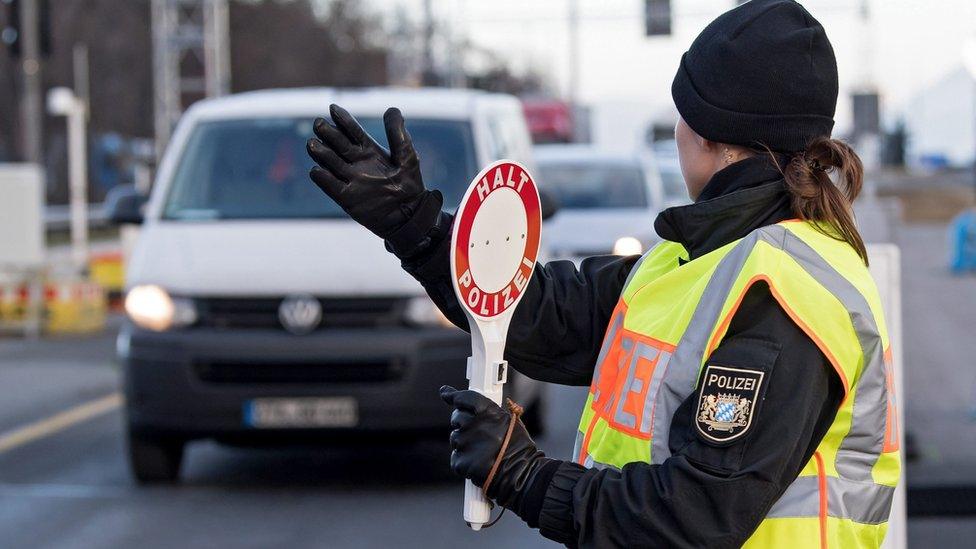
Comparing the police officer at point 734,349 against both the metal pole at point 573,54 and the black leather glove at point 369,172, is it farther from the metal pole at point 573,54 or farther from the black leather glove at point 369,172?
the metal pole at point 573,54

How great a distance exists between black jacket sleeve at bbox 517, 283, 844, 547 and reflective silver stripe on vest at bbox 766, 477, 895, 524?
6 centimetres

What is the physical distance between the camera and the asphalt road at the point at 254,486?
6.99 meters

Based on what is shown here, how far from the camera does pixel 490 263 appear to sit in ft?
8.30

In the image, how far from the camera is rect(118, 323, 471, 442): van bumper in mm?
7594

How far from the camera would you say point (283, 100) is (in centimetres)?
903

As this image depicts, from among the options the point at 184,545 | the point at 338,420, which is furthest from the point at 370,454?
the point at 184,545

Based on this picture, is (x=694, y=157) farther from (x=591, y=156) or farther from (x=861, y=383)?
(x=591, y=156)

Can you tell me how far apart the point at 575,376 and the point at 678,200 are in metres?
14.6

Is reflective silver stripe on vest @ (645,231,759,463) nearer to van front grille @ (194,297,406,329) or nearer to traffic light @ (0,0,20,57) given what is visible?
van front grille @ (194,297,406,329)

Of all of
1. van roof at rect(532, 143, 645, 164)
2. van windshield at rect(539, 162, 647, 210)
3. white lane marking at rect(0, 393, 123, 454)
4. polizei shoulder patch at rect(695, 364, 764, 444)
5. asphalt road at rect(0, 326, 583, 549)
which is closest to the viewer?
polizei shoulder patch at rect(695, 364, 764, 444)

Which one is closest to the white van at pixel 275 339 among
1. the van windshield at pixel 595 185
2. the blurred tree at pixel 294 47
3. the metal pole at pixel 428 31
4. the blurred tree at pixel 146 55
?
the van windshield at pixel 595 185

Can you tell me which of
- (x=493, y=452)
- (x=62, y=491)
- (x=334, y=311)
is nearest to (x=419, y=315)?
(x=334, y=311)

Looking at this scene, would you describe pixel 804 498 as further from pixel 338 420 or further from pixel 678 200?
pixel 678 200

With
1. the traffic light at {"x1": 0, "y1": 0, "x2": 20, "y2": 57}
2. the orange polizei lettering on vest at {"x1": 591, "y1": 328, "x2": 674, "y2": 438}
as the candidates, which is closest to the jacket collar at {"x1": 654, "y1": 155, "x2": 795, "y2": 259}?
the orange polizei lettering on vest at {"x1": 591, "y1": 328, "x2": 674, "y2": 438}
